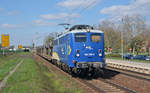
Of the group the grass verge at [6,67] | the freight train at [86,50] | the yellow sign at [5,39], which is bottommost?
the grass verge at [6,67]

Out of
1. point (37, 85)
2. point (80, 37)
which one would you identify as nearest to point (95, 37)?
point (80, 37)

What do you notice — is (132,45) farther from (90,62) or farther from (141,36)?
(90,62)

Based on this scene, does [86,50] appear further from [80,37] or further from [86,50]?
[80,37]

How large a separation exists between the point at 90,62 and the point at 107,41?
156 ft

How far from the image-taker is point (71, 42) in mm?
15734

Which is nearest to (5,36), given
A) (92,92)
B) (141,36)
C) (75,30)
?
(141,36)

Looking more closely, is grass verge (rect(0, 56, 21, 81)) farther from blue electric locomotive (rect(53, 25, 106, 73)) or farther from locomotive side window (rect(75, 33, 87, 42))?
locomotive side window (rect(75, 33, 87, 42))

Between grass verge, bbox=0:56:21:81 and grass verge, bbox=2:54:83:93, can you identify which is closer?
grass verge, bbox=2:54:83:93

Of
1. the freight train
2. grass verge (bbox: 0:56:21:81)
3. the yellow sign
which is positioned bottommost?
grass verge (bbox: 0:56:21:81)

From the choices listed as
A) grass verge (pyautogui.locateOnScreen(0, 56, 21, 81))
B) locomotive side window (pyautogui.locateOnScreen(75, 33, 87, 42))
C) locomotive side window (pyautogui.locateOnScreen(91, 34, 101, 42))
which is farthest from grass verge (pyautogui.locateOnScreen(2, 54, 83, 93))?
locomotive side window (pyautogui.locateOnScreen(91, 34, 101, 42))

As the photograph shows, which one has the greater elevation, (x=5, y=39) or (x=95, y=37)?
(x=5, y=39)

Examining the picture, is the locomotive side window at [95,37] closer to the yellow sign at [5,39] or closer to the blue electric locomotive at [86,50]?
the blue electric locomotive at [86,50]

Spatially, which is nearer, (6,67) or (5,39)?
(6,67)

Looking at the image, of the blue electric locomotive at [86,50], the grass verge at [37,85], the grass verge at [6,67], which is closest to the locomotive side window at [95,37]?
the blue electric locomotive at [86,50]
